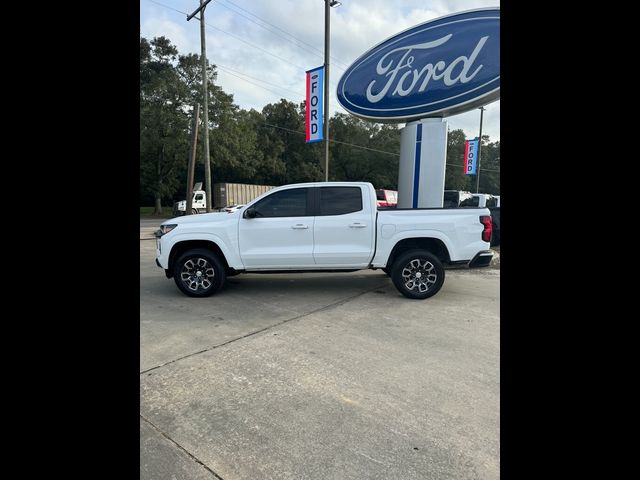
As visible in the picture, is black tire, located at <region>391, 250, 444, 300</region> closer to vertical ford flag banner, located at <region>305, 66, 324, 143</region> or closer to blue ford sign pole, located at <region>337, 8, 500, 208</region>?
blue ford sign pole, located at <region>337, 8, 500, 208</region>

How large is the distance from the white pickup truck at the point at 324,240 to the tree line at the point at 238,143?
28.1 feet

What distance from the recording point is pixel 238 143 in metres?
29.0

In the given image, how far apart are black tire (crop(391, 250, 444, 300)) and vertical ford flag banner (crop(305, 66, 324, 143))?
26.6ft

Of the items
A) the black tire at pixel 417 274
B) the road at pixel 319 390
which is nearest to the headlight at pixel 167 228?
the road at pixel 319 390

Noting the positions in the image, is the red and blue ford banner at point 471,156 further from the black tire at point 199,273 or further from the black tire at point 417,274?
the black tire at point 199,273

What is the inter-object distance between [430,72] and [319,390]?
23.0 feet

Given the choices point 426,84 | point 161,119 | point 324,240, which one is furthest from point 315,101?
point 161,119

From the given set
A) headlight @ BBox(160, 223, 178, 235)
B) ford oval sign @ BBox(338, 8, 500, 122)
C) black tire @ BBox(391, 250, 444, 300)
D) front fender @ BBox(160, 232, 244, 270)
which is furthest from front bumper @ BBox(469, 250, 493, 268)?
headlight @ BBox(160, 223, 178, 235)

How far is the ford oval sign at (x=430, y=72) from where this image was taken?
23.0 ft

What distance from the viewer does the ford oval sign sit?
7.00 m
